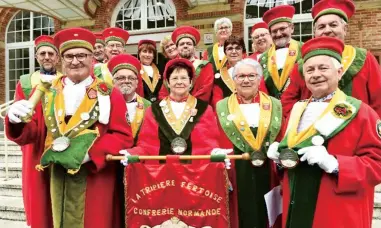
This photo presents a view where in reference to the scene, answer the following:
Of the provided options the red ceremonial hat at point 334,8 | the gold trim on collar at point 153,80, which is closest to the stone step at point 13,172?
the gold trim on collar at point 153,80

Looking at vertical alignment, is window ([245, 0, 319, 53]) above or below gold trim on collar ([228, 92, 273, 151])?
above

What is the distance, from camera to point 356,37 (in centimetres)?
991

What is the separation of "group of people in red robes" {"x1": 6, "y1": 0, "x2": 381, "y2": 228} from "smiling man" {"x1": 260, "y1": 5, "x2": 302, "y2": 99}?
0.61 m

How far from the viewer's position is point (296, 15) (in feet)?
35.9

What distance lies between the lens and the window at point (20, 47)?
13.9 m

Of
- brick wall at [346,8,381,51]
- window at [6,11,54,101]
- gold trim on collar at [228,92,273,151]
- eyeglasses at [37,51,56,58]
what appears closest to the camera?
gold trim on collar at [228,92,273,151]

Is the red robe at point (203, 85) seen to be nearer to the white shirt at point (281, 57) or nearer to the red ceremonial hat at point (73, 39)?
the white shirt at point (281, 57)

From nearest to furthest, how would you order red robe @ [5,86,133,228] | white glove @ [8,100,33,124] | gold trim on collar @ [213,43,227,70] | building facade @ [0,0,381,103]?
white glove @ [8,100,33,124]
red robe @ [5,86,133,228]
gold trim on collar @ [213,43,227,70]
building facade @ [0,0,381,103]

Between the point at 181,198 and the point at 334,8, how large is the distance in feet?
6.67

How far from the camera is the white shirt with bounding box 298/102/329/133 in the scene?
106 inches

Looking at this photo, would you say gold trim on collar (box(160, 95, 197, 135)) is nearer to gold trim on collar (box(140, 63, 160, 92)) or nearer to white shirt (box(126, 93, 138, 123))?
white shirt (box(126, 93, 138, 123))

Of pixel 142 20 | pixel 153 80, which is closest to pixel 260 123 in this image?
pixel 153 80

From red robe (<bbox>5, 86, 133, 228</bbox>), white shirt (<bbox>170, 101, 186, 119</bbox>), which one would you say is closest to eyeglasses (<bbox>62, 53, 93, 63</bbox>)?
red robe (<bbox>5, 86, 133, 228</bbox>)

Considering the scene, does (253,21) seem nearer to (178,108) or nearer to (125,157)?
(178,108)
